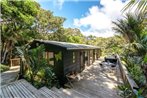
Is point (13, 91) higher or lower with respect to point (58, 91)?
higher

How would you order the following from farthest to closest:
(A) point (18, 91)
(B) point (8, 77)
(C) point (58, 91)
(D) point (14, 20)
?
(D) point (14, 20) → (B) point (8, 77) → (C) point (58, 91) → (A) point (18, 91)

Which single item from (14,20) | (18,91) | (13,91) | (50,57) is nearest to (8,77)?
(50,57)

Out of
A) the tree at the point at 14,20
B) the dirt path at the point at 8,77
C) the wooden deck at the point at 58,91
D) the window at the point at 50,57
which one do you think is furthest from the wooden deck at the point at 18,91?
the tree at the point at 14,20

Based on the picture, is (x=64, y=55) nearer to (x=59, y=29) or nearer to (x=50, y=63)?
(x=50, y=63)

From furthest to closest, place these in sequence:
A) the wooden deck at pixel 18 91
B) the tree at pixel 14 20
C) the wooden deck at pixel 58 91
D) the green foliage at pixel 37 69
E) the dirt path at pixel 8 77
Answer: the tree at pixel 14 20
the dirt path at pixel 8 77
the green foliage at pixel 37 69
the wooden deck at pixel 58 91
the wooden deck at pixel 18 91

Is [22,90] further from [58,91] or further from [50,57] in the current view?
[50,57]

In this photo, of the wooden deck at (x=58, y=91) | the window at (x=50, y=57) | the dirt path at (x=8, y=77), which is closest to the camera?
the wooden deck at (x=58, y=91)

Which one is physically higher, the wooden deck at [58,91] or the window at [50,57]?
the window at [50,57]

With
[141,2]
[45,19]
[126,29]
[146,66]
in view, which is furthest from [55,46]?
[45,19]

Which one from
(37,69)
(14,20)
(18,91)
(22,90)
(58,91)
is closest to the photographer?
(18,91)

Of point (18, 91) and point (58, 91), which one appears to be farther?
point (58, 91)

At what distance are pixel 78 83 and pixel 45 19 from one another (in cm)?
1568

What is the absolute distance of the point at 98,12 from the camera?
1141 centimetres

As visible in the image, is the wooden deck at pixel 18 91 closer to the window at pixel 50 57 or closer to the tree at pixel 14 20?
the window at pixel 50 57
